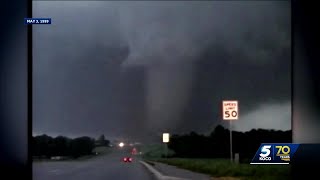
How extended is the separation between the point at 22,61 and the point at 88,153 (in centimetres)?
186

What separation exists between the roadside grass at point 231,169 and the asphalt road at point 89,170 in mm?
995

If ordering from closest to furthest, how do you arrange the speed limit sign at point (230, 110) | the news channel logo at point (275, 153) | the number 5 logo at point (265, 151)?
the news channel logo at point (275, 153) < the number 5 logo at point (265, 151) < the speed limit sign at point (230, 110)

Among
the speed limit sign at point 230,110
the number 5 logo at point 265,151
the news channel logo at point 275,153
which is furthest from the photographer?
the speed limit sign at point 230,110

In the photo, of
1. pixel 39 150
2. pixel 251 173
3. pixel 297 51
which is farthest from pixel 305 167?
pixel 39 150

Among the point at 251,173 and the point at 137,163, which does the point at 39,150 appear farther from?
the point at 251,173

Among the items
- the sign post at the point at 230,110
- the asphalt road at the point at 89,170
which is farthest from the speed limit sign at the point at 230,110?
the asphalt road at the point at 89,170

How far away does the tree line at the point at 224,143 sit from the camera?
26.4 ft

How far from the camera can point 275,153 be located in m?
8.00

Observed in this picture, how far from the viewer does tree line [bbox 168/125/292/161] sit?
8.05m

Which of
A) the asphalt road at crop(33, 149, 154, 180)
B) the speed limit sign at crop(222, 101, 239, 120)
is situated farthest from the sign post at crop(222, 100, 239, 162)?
the asphalt road at crop(33, 149, 154, 180)

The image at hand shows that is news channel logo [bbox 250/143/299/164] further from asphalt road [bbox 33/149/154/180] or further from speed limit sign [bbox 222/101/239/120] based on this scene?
asphalt road [bbox 33/149/154/180]

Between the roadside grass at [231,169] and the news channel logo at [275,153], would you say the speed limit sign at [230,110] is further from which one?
the roadside grass at [231,169]

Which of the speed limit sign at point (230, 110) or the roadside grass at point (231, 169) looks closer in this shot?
the roadside grass at point (231, 169)

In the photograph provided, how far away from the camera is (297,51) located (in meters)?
7.82
